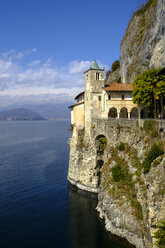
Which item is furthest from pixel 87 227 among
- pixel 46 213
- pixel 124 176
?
pixel 124 176

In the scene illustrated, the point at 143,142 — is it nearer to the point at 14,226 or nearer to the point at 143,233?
the point at 143,233

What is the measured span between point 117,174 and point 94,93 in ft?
54.7

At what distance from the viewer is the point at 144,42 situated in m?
46.8

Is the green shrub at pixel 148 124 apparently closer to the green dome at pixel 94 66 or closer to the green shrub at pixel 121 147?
the green shrub at pixel 121 147

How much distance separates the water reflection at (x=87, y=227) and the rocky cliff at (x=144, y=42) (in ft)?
92.6

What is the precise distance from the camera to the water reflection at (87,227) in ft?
80.6

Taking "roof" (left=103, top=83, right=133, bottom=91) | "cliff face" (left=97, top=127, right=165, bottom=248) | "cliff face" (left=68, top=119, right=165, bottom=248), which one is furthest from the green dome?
"cliff face" (left=97, top=127, right=165, bottom=248)

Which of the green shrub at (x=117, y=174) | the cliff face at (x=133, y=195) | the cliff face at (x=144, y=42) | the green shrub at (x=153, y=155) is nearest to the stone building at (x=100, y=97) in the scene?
the cliff face at (x=144, y=42)

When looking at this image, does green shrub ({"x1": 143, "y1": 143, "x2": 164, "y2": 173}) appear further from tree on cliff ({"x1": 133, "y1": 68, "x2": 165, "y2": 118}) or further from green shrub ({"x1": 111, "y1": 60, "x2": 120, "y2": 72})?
green shrub ({"x1": 111, "y1": 60, "x2": 120, "y2": 72})

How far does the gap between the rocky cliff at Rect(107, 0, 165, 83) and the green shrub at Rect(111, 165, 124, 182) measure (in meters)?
20.4

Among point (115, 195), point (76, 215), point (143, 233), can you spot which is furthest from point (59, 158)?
point (143, 233)

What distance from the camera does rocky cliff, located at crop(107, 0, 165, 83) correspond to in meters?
38.3

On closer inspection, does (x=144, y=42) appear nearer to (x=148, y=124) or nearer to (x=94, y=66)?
(x=94, y=66)

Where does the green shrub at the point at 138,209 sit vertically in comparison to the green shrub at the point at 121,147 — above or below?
below
